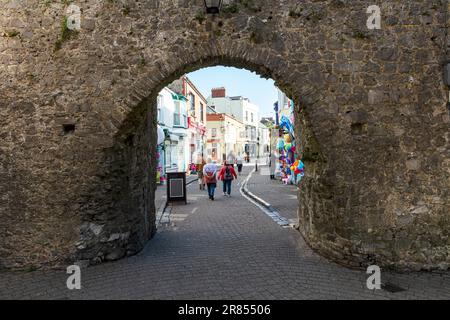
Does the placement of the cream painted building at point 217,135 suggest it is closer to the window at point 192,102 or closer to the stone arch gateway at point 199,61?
the window at point 192,102

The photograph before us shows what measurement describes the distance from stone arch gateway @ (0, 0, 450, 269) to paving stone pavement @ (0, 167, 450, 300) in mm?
542

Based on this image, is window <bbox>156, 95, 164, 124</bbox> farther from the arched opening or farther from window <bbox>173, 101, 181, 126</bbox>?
the arched opening

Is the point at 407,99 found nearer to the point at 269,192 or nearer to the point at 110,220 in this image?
the point at 110,220

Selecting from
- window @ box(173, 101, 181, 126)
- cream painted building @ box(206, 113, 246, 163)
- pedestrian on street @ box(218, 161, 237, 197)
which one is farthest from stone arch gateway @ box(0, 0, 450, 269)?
cream painted building @ box(206, 113, 246, 163)

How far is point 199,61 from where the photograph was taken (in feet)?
17.8

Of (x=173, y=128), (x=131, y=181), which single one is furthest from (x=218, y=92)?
(x=131, y=181)

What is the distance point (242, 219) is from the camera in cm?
914

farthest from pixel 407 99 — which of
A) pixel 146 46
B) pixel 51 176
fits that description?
pixel 51 176

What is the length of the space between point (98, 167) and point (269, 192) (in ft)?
32.6

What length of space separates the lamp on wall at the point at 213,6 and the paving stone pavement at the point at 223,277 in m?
4.01

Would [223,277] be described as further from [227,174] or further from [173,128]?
[173,128]

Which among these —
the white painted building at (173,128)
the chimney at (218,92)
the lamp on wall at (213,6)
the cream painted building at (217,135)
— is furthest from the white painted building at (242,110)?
the lamp on wall at (213,6)

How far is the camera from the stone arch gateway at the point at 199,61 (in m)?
5.27

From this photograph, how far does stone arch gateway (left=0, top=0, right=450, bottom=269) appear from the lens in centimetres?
527
